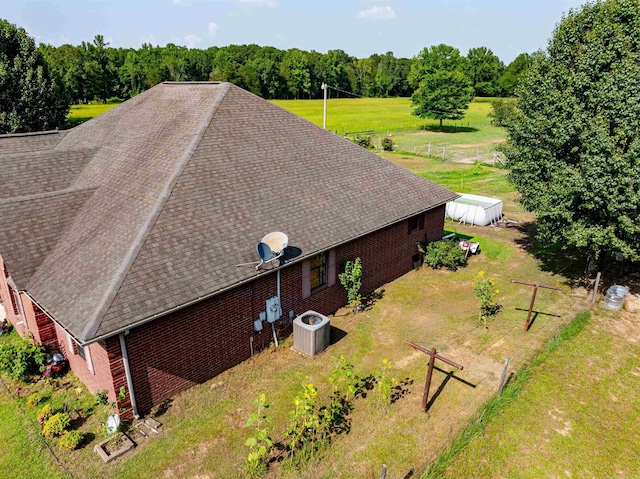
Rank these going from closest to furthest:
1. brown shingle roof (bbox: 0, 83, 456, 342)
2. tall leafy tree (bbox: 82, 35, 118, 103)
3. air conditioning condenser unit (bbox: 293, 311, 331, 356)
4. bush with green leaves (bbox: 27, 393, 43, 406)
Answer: brown shingle roof (bbox: 0, 83, 456, 342), bush with green leaves (bbox: 27, 393, 43, 406), air conditioning condenser unit (bbox: 293, 311, 331, 356), tall leafy tree (bbox: 82, 35, 118, 103)

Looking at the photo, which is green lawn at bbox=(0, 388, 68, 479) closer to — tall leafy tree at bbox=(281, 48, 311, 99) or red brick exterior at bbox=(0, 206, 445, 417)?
red brick exterior at bbox=(0, 206, 445, 417)

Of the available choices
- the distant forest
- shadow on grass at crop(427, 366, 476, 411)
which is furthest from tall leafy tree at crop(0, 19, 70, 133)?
the distant forest

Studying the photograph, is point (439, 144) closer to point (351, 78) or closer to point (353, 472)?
point (353, 472)

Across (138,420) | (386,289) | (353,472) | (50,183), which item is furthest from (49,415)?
(386,289)

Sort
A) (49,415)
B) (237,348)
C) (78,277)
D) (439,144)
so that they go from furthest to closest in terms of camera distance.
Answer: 1. (439,144)
2. (237,348)
3. (78,277)
4. (49,415)

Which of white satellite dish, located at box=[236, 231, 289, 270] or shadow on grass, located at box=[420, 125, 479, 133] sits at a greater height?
white satellite dish, located at box=[236, 231, 289, 270]

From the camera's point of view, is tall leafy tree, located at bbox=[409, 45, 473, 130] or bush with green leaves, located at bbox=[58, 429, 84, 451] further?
tall leafy tree, located at bbox=[409, 45, 473, 130]

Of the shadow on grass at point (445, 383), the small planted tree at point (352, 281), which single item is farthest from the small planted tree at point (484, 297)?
the small planted tree at point (352, 281)
